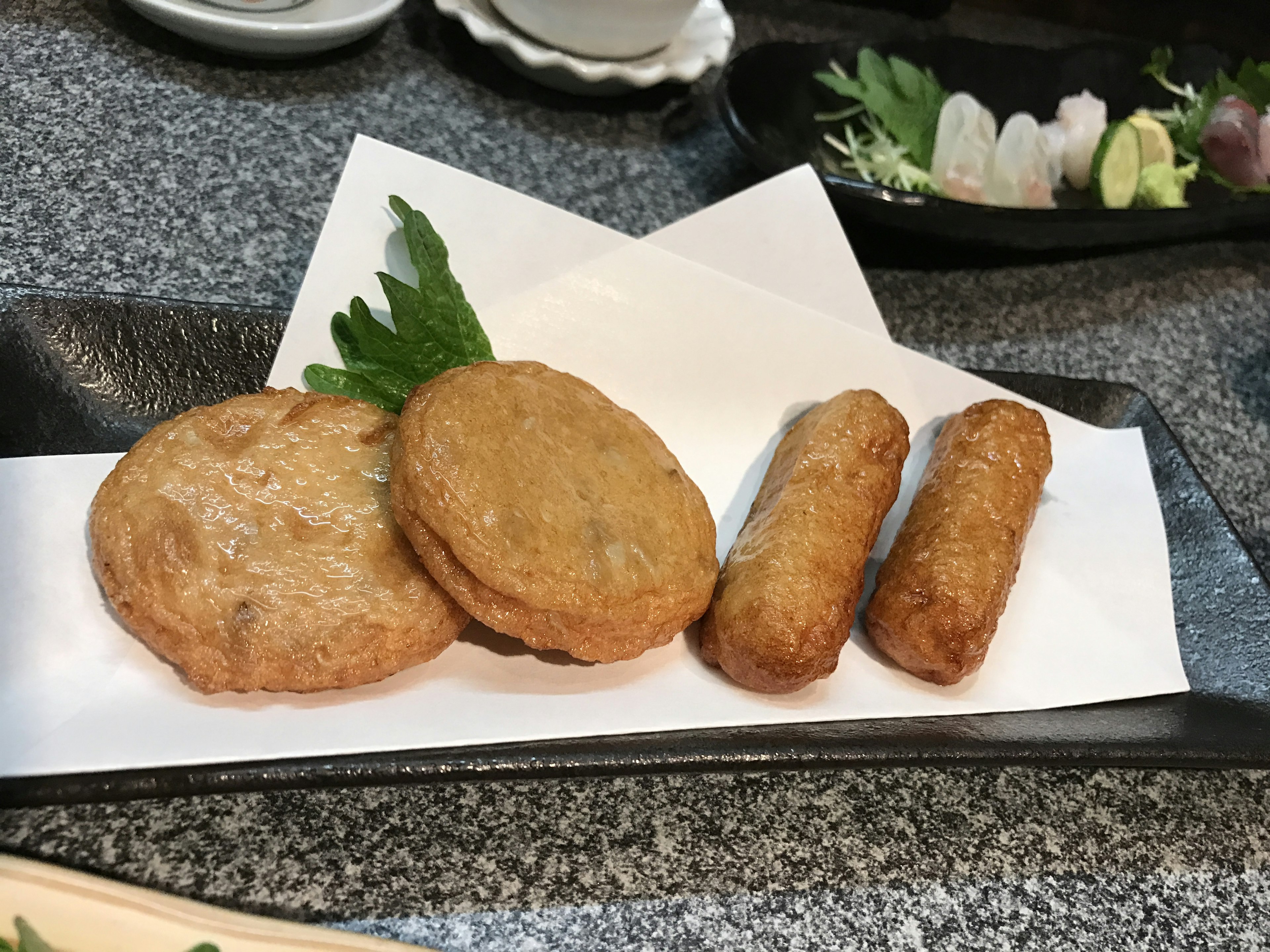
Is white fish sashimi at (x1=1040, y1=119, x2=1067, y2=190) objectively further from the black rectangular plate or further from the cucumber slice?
the black rectangular plate

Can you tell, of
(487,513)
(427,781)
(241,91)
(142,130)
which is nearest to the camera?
(427,781)

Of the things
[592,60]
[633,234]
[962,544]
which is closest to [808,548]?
[962,544]

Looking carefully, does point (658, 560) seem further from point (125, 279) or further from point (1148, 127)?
point (1148, 127)

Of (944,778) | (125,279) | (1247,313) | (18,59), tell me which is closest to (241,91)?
(18,59)

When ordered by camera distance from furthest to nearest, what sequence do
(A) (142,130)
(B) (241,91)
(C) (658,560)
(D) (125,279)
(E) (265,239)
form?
1. (B) (241,91)
2. (A) (142,130)
3. (E) (265,239)
4. (D) (125,279)
5. (C) (658,560)

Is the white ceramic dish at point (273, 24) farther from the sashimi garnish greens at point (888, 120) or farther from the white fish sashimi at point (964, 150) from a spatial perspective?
the white fish sashimi at point (964, 150)

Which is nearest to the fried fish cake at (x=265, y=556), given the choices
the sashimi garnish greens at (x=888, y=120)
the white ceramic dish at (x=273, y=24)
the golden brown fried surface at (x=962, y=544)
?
the golden brown fried surface at (x=962, y=544)

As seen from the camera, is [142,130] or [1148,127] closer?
→ [142,130]
